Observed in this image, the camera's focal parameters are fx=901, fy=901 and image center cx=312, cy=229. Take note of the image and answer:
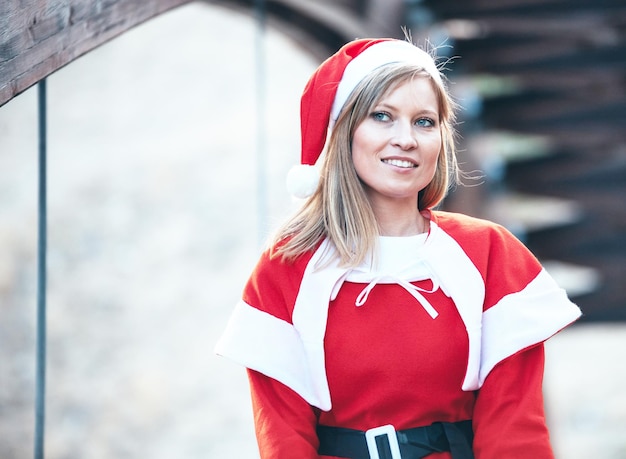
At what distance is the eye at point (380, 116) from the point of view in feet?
5.01

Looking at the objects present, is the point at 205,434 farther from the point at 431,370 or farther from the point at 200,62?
the point at 431,370

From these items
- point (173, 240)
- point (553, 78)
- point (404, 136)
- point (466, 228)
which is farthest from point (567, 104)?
point (173, 240)

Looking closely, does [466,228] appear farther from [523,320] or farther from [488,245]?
[523,320]

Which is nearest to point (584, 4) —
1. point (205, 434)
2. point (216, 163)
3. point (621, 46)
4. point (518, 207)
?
point (621, 46)

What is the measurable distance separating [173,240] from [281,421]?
8180 millimetres

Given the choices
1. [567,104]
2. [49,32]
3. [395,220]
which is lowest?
[395,220]

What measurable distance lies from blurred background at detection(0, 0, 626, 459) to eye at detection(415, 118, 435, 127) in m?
3.06

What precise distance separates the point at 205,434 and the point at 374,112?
23.8 ft

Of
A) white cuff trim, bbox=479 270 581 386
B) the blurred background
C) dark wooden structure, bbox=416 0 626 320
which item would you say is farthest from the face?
the blurred background

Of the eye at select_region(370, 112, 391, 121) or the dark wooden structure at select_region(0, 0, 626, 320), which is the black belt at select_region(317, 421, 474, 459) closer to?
the eye at select_region(370, 112, 391, 121)

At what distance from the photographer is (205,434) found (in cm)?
838

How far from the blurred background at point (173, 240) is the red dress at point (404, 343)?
3055 millimetres

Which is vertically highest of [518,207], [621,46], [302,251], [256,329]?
[621,46]

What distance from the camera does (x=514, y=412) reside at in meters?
1.46
